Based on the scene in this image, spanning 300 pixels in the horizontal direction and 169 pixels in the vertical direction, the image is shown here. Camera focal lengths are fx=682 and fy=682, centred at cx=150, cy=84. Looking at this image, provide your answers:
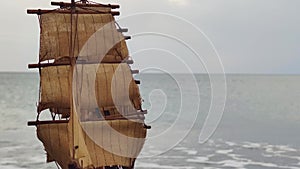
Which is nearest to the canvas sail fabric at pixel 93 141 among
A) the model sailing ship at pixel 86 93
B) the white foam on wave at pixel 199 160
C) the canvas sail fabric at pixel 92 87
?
the model sailing ship at pixel 86 93

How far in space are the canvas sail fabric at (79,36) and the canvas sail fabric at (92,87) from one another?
0.68 meters

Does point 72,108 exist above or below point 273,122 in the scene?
below

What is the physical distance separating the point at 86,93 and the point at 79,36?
2.80 metres

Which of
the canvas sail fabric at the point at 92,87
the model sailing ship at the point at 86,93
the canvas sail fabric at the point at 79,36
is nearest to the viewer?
the model sailing ship at the point at 86,93

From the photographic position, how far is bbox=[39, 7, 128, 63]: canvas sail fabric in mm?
28906

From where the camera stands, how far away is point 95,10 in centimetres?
3056

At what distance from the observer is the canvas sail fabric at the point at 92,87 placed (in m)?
28.2

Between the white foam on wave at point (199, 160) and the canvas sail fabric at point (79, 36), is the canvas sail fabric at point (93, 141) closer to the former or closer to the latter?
the canvas sail fabric at point (79, 36)

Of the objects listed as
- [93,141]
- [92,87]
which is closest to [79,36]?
[92,87]

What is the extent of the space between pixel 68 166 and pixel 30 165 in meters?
11.9

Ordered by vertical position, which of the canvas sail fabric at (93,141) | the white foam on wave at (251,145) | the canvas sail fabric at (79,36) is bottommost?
the canvas sail fabric at (93,141)

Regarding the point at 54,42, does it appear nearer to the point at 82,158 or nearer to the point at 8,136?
the point at 82,158

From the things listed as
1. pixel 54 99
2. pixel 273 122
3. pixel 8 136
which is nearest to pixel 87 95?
pixel 54 99

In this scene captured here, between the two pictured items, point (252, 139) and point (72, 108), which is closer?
point (72, 108)
